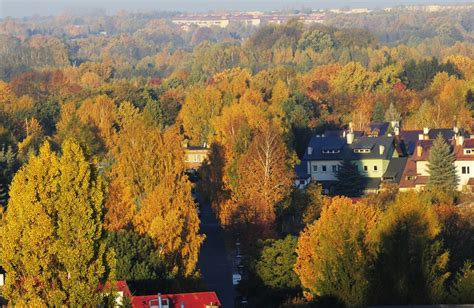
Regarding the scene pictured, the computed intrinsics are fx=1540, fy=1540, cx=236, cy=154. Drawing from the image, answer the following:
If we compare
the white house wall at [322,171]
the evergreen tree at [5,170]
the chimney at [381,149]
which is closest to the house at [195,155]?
the evergreen tree at [5,170]

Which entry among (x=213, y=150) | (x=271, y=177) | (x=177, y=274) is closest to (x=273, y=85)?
(x=213, y=150)

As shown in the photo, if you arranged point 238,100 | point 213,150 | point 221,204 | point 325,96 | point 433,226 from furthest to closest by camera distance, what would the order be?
point 325,96 → point 238,100 → point 213,150 → point 221,204 → point 433,226

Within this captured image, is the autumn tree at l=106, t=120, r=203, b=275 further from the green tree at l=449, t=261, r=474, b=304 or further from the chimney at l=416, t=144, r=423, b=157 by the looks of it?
the chimney at l=416, t=144, r=423, b=157

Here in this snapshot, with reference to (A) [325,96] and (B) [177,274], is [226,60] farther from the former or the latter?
(B) [177,274]

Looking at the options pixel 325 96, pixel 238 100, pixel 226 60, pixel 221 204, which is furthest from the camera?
pixel 226 60

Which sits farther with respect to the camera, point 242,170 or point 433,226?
point 242,170

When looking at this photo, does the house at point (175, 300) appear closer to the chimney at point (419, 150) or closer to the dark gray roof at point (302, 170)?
the chimney at point (419, 150)
